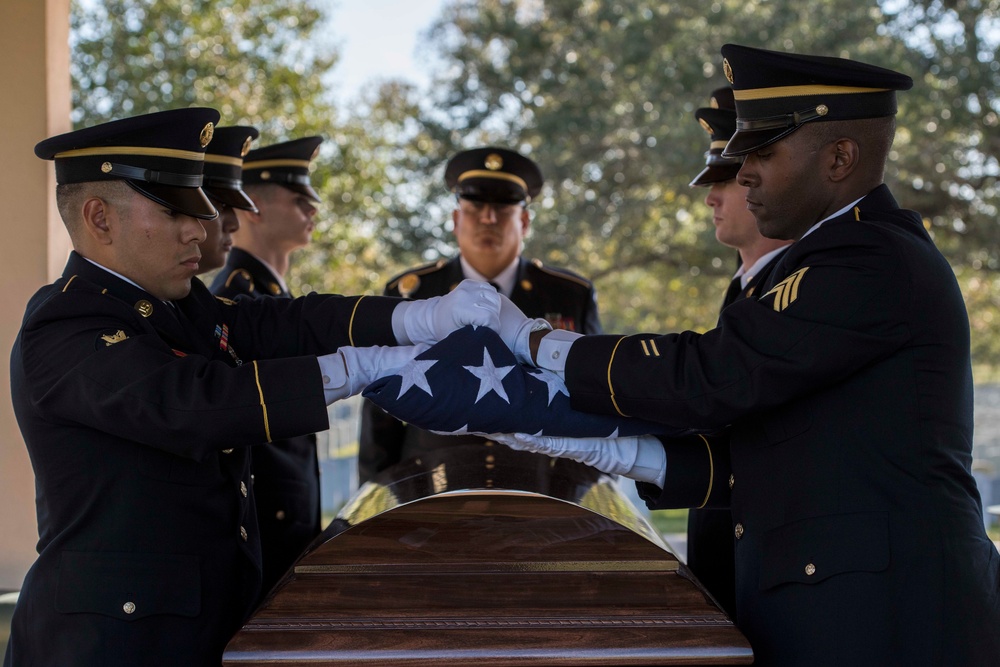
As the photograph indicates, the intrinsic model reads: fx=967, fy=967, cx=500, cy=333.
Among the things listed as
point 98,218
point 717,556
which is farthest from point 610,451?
point 98,218

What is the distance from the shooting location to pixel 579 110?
8883mm

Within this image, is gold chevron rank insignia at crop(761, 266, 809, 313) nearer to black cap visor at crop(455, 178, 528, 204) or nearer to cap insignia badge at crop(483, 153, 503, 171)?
black cap visor at crop(455, 178, 528, 204)

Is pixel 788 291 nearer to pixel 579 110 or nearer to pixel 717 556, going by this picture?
pixel 717 556

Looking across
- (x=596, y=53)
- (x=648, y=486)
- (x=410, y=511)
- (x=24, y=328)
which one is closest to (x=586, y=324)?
(x=648, y=486)

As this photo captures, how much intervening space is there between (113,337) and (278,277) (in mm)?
1806

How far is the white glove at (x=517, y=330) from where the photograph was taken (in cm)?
211

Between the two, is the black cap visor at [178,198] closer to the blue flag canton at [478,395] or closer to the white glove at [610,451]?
the blue flag canton at [478,395]

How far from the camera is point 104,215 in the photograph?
1.98 metres

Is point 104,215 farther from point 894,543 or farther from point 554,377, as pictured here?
point 894,543

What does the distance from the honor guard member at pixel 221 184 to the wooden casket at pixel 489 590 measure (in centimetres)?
128

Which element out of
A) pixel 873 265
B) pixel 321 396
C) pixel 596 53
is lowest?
pixel 321 396

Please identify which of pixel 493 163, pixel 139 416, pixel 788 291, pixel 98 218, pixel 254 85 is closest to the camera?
pixel 139 416

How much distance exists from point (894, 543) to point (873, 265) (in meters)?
0.51

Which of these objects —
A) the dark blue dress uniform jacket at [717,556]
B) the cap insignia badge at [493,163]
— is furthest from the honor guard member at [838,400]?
the cap insignia badge at [493,163]
